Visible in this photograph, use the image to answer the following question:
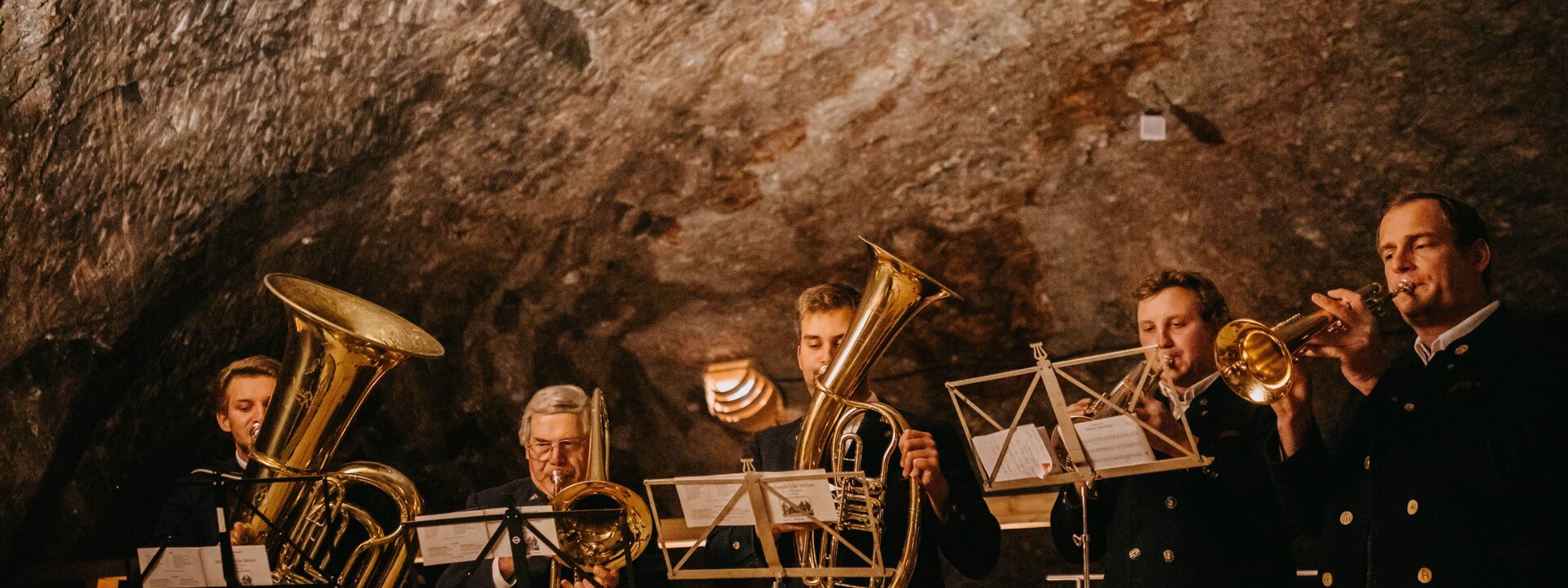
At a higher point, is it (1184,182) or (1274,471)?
(1184,182)

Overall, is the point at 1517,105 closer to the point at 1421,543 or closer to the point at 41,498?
the point at 1421,543

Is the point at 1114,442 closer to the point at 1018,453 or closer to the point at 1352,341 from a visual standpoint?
the point at 1018,453

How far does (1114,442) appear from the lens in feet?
10.1

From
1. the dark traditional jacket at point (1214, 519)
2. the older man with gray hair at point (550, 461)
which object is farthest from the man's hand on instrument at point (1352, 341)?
the older man with gray hair at point (550, 461)

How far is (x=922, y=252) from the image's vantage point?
5762mm

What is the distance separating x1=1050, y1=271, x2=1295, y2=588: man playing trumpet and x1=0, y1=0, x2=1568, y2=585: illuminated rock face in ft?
5.35

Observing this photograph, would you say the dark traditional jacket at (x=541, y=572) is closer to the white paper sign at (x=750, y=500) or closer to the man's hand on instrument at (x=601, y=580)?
the man's hand on instrument at (x=601, y=580)

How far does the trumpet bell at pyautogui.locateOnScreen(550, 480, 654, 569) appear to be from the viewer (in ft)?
12.1

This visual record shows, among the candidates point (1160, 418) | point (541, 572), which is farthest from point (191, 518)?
point (1160, 418)

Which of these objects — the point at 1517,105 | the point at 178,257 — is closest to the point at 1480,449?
the point at 1517,105

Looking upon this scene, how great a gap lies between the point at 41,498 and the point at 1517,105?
657cm

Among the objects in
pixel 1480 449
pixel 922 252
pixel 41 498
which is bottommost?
pixel 41 498

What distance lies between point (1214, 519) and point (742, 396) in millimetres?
3208

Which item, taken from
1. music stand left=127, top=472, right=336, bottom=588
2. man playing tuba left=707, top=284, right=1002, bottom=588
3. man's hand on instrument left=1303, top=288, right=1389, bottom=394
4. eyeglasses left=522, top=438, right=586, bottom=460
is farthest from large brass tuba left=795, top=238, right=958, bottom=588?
music stand left=127, top=472, right=336, bottom=588
